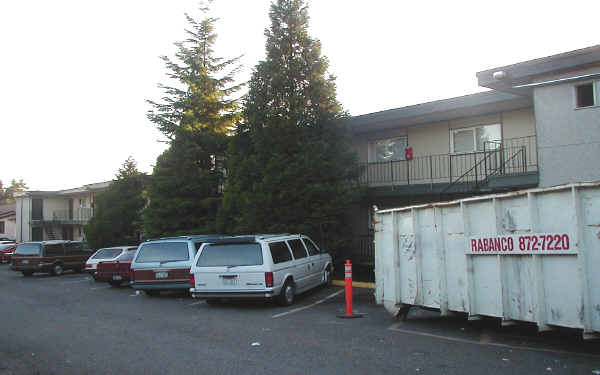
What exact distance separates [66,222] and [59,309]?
39766 millimetres

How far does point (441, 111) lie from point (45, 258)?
19040mm

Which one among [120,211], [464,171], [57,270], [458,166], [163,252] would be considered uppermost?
[458,166]

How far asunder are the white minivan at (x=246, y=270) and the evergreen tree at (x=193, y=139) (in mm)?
9988

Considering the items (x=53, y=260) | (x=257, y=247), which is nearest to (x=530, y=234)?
(x=257, y=247)

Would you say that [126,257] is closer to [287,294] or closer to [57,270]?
[57,270]

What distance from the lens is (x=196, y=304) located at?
12773 mm

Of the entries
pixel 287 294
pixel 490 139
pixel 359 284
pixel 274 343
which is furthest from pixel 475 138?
pixel 274 343

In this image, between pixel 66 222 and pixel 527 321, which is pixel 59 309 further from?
pixel 66 222

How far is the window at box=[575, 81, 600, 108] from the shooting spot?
40.0 feet

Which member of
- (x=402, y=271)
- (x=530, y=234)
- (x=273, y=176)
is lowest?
(x=402, y=271)

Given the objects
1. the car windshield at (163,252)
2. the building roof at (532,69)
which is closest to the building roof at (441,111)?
the building roof at (532,69)

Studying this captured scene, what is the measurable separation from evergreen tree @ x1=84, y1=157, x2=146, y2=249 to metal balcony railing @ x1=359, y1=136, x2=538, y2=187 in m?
14.6

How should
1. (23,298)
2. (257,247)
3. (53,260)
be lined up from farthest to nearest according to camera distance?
(53,260) → (23,298) → (257,247)

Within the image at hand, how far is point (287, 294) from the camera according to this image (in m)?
11.9
